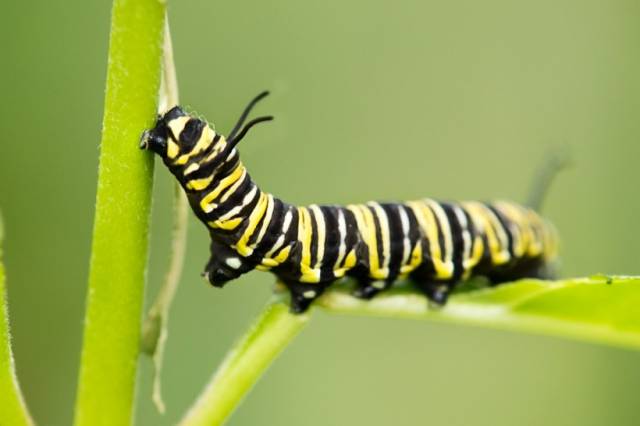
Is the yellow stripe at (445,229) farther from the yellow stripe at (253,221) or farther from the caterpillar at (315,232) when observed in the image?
the yellow stripe at (253,221)

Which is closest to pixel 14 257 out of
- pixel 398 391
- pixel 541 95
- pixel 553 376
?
pixel 398 391

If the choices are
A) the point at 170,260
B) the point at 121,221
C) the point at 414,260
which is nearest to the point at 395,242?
the point at 414,260

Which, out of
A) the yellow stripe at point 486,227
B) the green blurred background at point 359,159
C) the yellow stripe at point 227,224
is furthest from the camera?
the green blurred background at point 359,159

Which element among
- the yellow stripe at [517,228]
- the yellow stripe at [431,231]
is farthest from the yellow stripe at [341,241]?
the yellow stripe at [517,228]

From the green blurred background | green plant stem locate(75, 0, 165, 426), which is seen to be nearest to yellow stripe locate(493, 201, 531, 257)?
green plant stem locate(75, 0, 165, 426)

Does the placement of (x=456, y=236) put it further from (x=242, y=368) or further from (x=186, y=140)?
(x=186, y=140)

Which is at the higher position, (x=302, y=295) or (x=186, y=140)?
(x=186, y=140)

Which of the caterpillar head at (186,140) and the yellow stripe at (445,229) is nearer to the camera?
the caterpillar head at (186,140)
